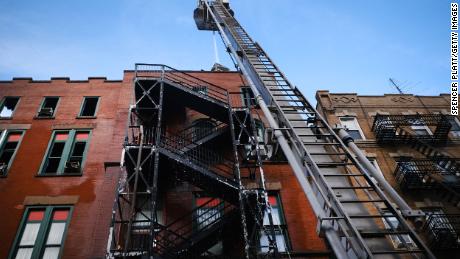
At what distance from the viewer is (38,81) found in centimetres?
1819

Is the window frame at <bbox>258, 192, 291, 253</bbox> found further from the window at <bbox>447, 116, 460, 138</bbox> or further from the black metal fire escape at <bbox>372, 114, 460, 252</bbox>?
the window at <bbox>447, 116, 460, 138</bbox>

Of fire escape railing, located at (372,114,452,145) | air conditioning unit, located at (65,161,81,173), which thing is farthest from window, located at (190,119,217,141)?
fire escape railing, located at (372,114,452,145)

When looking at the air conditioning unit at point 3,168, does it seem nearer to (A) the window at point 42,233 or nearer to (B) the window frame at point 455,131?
(A) the window at point 42,233

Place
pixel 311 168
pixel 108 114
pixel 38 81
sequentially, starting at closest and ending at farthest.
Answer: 1. pixel 311 168
2. pixel 108 114
3. pixel 38 81

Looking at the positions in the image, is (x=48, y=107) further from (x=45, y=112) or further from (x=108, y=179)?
(x=108, y=179)

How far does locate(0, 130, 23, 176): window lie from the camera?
562 inches

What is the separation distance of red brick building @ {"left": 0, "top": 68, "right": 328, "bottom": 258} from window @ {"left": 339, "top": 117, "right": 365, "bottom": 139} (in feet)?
18.0

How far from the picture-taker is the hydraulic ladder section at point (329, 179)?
15.5 feet

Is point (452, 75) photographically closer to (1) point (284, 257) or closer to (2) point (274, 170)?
(2) point (274, 170)

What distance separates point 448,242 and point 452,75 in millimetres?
6624

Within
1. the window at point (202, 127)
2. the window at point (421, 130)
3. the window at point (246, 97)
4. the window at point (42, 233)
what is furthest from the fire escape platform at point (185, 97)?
the window at point (421, 130)

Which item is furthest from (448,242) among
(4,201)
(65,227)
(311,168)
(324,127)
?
(4,201)

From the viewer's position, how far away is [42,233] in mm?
11789

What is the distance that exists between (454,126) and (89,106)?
2037 centimetres
